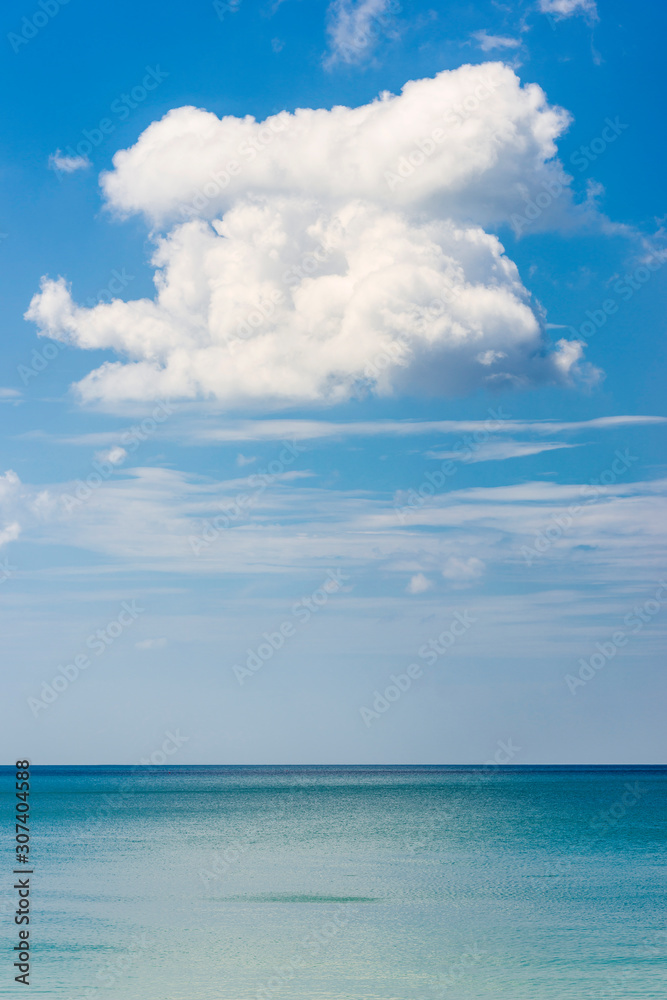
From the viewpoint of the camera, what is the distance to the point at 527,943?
80.8 feet

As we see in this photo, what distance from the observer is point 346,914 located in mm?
28359

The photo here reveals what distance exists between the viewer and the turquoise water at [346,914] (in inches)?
832

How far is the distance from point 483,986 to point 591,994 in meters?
2.10

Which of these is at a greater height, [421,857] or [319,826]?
[319,826]

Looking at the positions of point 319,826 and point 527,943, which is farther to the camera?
point 319,826

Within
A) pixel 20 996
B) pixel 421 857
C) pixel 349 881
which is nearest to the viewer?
pixel 20 996

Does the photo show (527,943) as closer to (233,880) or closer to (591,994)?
(591,994)

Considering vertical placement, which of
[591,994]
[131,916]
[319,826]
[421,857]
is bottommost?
[591,994]

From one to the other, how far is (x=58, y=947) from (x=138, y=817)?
48.7 meters

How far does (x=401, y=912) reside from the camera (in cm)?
2891

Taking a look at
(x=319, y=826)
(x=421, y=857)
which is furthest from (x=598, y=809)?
(x=421, y=857)

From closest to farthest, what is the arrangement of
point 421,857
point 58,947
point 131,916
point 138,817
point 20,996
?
point 20,996
point 58,947
point 131,916
point 421,857
point 138,817

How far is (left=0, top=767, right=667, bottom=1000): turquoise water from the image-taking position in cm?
2112

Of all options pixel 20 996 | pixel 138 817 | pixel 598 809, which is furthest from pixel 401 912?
pixel 598 809
